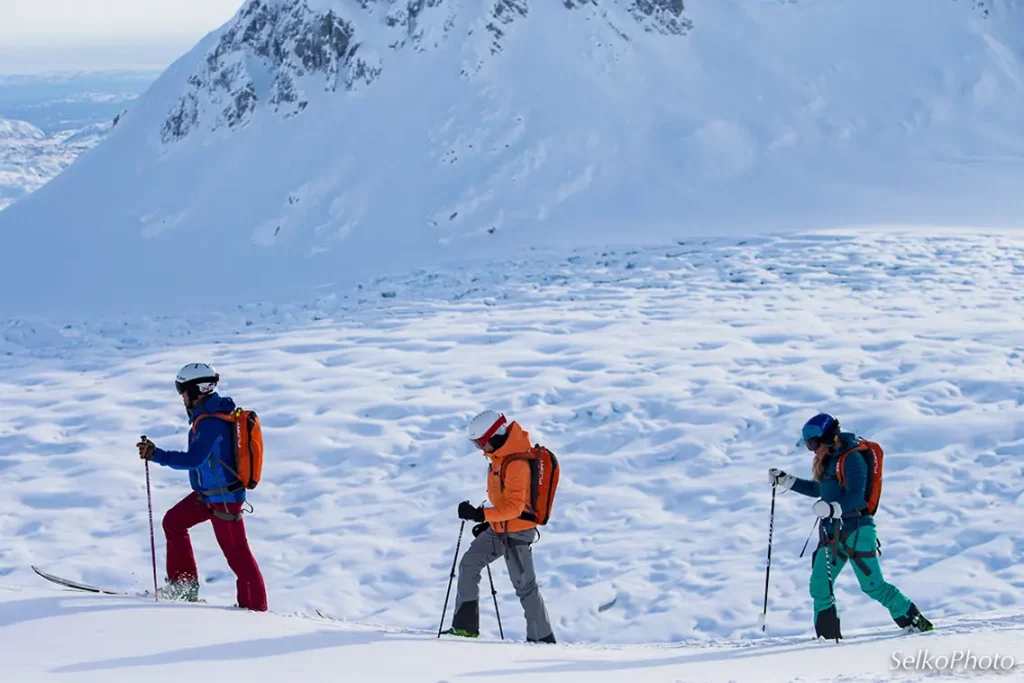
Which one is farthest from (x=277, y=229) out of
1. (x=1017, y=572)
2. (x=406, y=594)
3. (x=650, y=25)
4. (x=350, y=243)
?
(x=1017, y=572)

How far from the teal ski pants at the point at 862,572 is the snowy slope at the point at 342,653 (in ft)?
0.94

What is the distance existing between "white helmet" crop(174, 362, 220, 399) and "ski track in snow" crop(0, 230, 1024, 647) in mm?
3283

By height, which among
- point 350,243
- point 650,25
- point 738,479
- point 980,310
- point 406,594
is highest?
point 650,25

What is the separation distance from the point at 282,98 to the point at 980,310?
2293 centimetres

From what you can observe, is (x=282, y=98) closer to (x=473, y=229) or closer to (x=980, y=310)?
(x=473, y=229)

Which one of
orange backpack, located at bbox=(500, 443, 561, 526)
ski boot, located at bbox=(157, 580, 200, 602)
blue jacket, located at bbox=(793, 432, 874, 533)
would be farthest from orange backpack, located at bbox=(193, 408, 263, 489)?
blue jacket, located at bbox=(793, 432, 874, 533)

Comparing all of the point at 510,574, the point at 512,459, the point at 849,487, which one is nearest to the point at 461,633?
the point at 510,574

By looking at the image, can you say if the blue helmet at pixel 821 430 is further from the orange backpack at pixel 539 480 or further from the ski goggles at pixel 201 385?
the ski goggles at pixel 201 385

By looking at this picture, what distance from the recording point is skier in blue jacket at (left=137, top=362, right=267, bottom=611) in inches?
257

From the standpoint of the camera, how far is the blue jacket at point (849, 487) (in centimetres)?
649

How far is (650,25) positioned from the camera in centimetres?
3394

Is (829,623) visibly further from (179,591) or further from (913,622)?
(179,591)

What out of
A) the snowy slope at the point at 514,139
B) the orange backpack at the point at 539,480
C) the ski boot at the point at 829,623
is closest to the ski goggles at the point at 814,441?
the ski boot at the point at 829,623

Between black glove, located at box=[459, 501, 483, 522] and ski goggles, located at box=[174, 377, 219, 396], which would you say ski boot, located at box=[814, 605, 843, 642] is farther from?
ski goggles, located at box=[174, 377, 219, 396]
